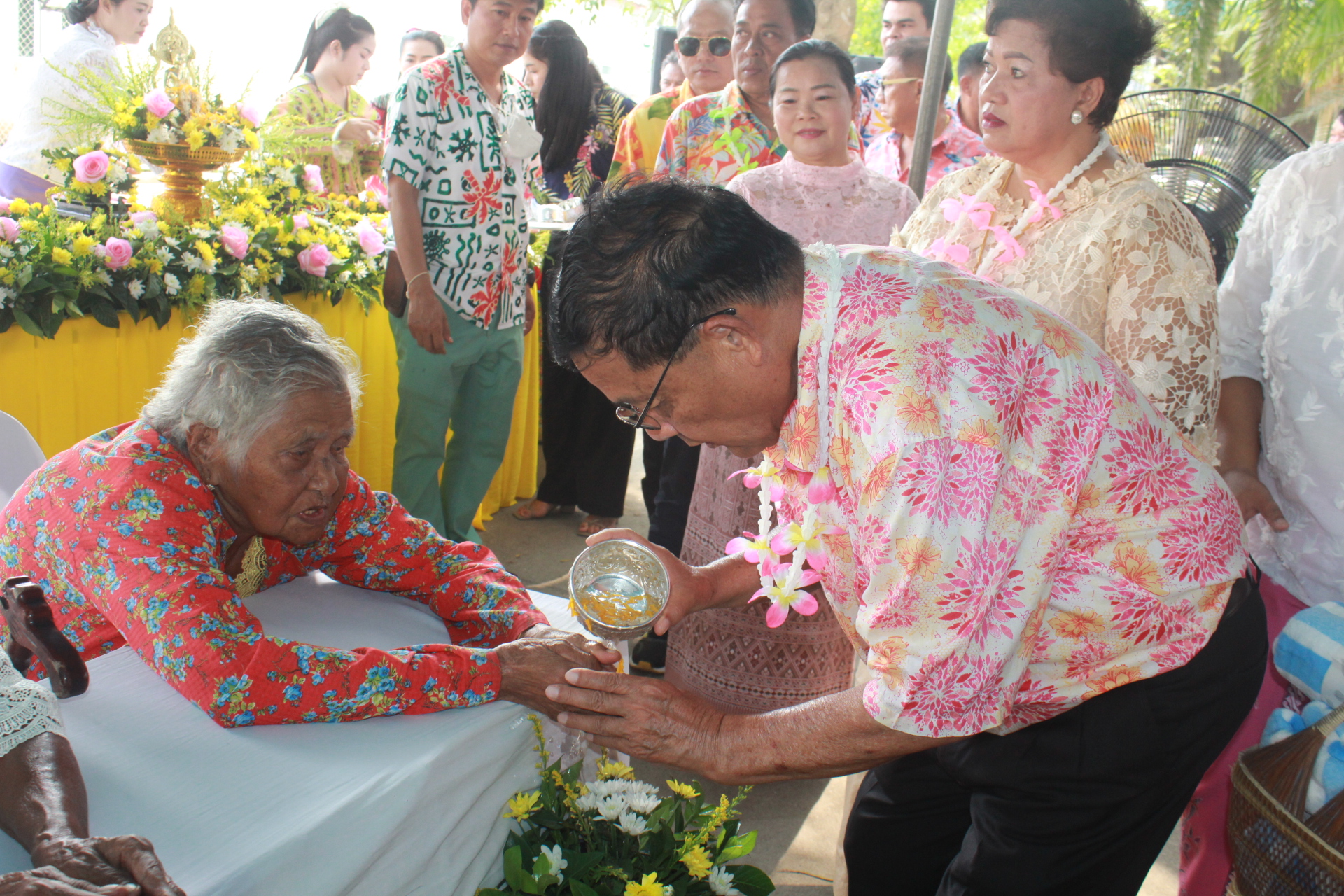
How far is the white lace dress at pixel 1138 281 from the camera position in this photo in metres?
1.87

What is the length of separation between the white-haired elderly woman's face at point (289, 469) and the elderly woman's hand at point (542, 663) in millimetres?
492

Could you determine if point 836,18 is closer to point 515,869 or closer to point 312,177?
point 312,177

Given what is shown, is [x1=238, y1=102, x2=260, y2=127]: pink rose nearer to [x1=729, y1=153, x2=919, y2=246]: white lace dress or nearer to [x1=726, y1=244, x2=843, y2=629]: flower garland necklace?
[x1=729, y1=153, x2=919, y2=246]: white lace dress

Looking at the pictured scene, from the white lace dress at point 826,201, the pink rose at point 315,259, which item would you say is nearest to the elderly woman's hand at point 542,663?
the white lace dress at point 826,201

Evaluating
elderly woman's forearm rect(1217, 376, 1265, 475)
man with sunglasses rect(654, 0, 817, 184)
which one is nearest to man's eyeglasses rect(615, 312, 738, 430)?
elderly woman's forearm rect(1217, 376, 1265, 475)

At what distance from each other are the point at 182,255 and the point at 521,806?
2.66 meters

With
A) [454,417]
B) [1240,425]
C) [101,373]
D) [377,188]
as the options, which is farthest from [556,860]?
[377,188]

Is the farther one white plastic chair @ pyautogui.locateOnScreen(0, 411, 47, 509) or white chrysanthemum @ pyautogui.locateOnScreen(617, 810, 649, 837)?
white plastic chair @ pyautogui.locateOnScreen(0, 411, 47, 509)

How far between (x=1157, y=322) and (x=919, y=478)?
3.44 feet

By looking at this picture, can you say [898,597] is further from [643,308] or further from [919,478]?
[643,308]

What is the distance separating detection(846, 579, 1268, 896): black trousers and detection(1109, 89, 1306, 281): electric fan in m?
1.89

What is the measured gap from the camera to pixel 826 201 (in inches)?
121

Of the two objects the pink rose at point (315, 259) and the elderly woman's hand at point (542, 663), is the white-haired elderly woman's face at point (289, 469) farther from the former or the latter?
the pink rose at point (315, 259)

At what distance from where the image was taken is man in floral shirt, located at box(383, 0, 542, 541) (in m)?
3.38
